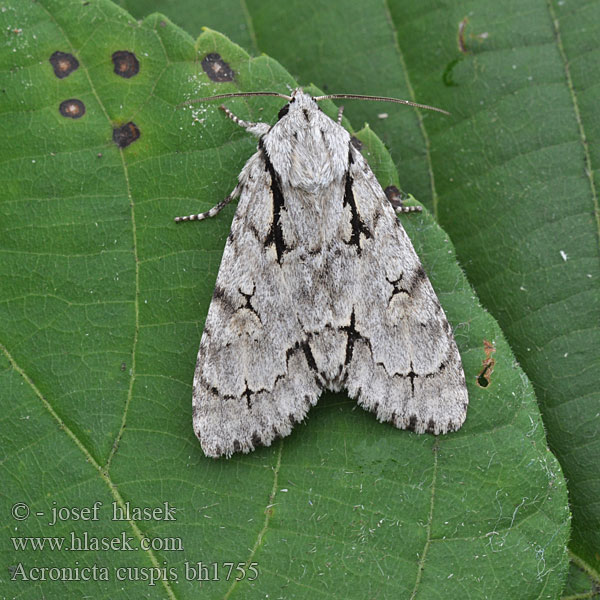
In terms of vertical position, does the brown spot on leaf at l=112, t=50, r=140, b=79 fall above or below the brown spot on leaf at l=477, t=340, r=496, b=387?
above

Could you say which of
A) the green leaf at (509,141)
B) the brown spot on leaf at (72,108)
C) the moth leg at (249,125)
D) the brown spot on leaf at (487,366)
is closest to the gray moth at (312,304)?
the moth leg at (249,125)

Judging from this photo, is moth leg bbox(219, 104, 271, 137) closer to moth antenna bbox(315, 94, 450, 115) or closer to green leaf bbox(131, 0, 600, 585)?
moth antenna bbox(315, 94, 450, 115)

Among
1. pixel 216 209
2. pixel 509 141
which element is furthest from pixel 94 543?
pixel 509 141

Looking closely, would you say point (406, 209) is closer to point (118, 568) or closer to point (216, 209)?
point (216, 209)

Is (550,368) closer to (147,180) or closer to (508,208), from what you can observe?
(508,208)

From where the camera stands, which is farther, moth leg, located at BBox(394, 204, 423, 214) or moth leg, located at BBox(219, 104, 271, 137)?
moth leg, located at BBox(219, 104, 271, 137)

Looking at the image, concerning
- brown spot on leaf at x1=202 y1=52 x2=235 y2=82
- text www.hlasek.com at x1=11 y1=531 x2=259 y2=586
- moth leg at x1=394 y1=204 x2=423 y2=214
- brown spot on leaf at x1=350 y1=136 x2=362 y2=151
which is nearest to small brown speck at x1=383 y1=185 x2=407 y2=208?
moth leg at x1=394 y1=204 x2=423 y2=214
